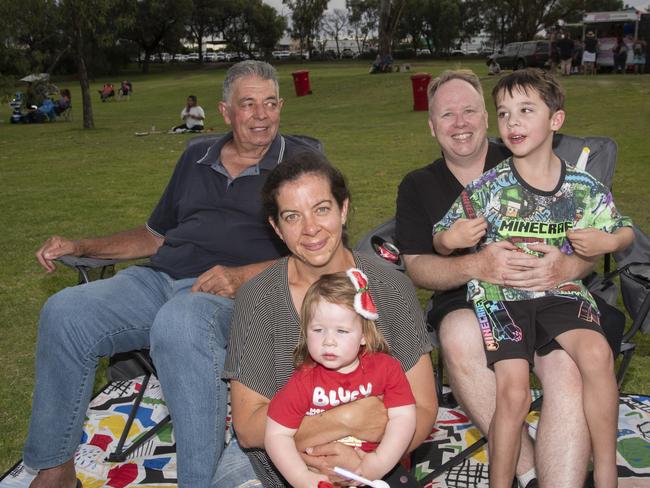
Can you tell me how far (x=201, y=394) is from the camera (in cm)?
246

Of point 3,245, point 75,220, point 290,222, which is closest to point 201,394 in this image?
point 290,222

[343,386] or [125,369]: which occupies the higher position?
[343,386]

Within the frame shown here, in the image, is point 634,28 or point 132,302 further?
point 634,28

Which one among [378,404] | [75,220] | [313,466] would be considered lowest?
[75,220]

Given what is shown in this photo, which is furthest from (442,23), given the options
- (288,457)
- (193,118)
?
(288,457)

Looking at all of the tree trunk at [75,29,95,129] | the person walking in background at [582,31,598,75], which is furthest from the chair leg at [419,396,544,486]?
the person walking in background at [582,31,598,75]

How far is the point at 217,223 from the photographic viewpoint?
Answer: 10.7 ft

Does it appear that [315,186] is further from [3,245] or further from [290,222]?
[3,245]

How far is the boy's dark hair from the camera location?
104 inches

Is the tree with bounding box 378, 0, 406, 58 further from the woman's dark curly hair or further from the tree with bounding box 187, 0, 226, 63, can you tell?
the tree with bounding box 187, 0, 226, 63

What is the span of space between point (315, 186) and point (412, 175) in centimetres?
90

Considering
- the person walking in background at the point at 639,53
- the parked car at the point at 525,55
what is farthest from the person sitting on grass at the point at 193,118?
the parked car at the point at 525,55

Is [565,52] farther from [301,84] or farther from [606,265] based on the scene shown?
[606,265]

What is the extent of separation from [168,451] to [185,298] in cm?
100
